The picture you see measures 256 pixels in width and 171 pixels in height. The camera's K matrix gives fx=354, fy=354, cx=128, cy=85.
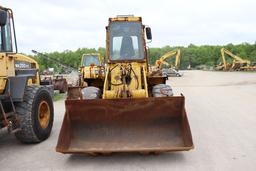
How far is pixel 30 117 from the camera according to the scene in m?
6.14

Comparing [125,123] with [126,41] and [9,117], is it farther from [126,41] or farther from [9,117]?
[126,41]

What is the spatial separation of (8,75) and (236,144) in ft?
13.5

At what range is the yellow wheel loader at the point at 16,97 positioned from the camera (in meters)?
5.86

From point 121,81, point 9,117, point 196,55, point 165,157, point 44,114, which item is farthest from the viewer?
point 196,55

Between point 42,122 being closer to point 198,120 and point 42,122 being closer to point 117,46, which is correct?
point 117,46

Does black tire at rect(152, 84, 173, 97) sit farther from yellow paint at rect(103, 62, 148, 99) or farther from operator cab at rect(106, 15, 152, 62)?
operator cab at rect(106, 15, 152, 62)

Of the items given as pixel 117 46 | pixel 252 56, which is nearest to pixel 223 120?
pixel 117 46

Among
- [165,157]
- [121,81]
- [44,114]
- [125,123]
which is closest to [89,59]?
[121,81]

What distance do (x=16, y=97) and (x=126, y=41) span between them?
9.84 feet

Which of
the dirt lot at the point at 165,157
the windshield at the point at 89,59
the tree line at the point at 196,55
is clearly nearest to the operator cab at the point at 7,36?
the dirt lot at the point at 165,157

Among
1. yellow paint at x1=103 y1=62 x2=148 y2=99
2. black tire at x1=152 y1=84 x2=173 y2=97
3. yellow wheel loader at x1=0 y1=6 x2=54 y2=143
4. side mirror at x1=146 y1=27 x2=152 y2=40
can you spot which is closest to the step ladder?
yellow wheel loader at x1=0 y1=6 x2=54 y2=143

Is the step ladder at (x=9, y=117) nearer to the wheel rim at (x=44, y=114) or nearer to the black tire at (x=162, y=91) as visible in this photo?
the wheel rim at (x=44, y=114)

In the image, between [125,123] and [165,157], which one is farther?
[125,123]

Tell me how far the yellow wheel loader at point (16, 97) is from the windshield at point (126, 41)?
81.5 inches
